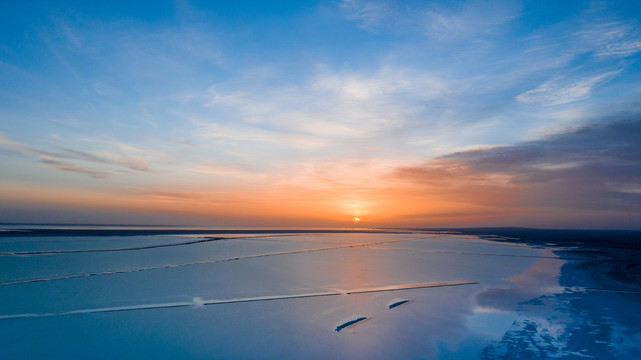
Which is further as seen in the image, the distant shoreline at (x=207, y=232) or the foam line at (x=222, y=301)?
the distant shoreline at (x=207, y=232)

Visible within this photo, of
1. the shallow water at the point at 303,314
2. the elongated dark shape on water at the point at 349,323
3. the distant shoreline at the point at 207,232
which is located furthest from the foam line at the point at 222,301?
the distant shoreline at the point at 207,232

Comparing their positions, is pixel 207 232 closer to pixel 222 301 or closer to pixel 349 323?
pixel 222 301

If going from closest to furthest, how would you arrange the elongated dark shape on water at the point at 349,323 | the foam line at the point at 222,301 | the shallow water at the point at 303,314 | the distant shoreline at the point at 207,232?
the shallow water at the point at 303,314, the elongated dark shape on water at the point at 349,323, the foam line at the point at 222,301, the distant shoreline at the point at 207,232

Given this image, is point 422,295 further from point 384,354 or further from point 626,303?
point 626,303

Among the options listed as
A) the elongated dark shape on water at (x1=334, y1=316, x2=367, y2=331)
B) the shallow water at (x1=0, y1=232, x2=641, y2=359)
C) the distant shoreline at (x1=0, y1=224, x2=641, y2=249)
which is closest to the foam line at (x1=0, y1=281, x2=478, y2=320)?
the shallow water at (x1=0, y1=232, x2=641, y2=359)

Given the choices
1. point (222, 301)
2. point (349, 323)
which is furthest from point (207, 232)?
point (349, 323)

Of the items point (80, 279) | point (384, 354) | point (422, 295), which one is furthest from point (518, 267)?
point (80, 279)

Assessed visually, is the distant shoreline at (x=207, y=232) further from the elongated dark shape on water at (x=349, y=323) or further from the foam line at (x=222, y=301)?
the elongated dark shape on water at (x=349, y=323)

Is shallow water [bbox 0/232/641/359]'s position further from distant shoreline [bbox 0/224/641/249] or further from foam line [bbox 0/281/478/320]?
distant shoreline [bbox 0/224/641/249]
